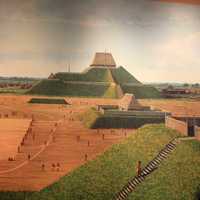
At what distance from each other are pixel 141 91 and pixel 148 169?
3.10ft

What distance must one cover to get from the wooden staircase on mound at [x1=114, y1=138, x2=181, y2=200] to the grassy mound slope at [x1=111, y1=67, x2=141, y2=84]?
883mm

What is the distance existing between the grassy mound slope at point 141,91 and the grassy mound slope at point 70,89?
6.7 inches

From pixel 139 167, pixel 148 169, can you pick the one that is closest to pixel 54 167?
pixel 139 167

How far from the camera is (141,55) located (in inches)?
159

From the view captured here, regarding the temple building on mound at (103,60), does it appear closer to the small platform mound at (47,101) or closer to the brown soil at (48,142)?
the brown soil at (48,142)

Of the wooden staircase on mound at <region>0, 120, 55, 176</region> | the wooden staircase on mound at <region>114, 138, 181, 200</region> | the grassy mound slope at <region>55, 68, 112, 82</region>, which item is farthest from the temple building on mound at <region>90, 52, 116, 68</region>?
the wooden staircase on mound at <region>114, 138, 181, 200</region>

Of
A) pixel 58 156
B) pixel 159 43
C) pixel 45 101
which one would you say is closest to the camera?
pixel 58 156

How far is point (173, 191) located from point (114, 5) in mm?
2318

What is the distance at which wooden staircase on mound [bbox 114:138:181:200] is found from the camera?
3543mm

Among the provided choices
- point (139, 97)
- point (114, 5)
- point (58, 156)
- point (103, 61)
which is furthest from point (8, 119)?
point (114, 5)

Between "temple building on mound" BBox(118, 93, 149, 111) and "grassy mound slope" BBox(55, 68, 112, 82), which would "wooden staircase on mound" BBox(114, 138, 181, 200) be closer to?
"temple building on mound" BBox(118, 93, 149, 111)

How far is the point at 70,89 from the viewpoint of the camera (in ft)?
12.9

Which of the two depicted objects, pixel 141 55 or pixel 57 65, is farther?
pixel 141 55

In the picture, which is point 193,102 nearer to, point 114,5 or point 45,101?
point 114,5
